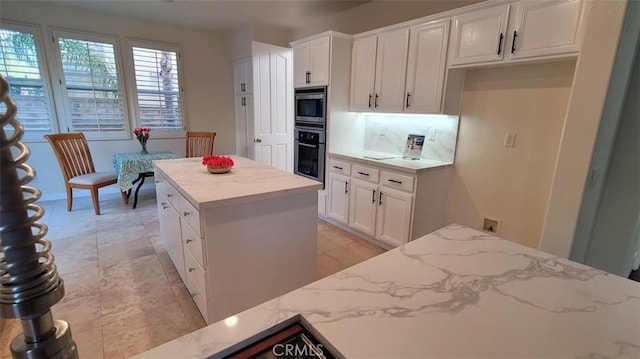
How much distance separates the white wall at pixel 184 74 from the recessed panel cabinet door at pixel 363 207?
3.44 meters

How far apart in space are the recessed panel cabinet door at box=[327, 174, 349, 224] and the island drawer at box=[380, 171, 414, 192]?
1.72 ft

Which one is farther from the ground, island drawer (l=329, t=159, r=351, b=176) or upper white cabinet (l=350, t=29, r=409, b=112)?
upper white cabinet (l=350, t=29, r=409, b=112)

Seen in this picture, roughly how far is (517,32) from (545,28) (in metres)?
0.18

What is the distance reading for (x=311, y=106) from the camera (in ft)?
12.3

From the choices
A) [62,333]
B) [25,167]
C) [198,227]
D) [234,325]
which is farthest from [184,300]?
[25,167]

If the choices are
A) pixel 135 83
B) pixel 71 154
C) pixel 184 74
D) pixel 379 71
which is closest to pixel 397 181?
pixel 379 71

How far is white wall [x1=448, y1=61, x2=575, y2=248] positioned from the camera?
7.98 feet

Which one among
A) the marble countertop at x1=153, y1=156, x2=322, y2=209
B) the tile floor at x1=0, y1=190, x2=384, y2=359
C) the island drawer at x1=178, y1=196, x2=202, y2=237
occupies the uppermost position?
the marble countertop at x1=153, y1=156, x2=322, y2=209

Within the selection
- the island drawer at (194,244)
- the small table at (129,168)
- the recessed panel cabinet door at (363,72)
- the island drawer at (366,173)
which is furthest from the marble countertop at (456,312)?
the small table at (129,168)

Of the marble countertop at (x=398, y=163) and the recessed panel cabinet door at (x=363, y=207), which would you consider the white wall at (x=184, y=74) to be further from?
the recessed panel cabinet door at (x=363, y=207)

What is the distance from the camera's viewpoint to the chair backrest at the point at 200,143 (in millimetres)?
4957

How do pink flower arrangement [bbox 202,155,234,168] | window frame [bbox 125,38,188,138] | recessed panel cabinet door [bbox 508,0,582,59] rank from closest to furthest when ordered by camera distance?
recessed panel cabinet door [bbox 508,0,582,59], pink flower arrangement [bbox 202,155,234,168], window frame [bbox 125,38,188,138]

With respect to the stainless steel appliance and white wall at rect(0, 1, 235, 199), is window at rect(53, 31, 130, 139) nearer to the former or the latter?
white wall at rect(0, 1, 235, 199)

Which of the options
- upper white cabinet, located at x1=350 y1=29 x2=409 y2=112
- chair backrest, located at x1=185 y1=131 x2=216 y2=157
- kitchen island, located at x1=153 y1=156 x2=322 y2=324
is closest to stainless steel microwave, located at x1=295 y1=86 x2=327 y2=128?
upper white cabinet, located at x1=350 y1=29 x2=409 y2=112
